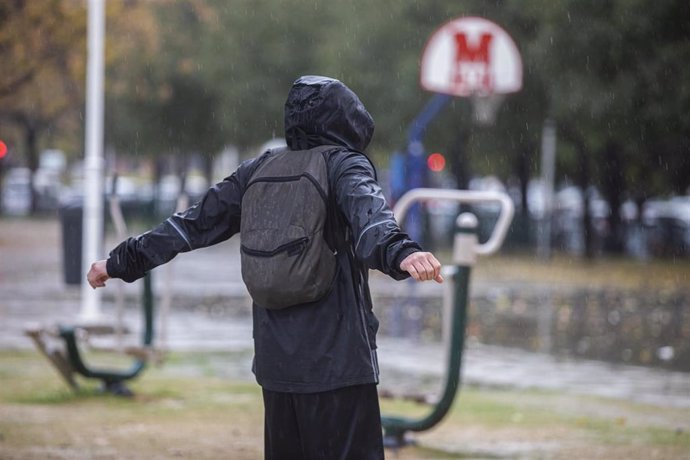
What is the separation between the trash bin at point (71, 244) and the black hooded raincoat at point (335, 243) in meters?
9.04

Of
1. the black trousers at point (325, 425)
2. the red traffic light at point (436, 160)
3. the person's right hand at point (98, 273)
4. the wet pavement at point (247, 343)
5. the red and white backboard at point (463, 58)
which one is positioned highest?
the red and white backboard at point (463, 58)

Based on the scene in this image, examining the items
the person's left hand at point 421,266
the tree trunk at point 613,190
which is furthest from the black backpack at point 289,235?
the tree trunk at point 613,190

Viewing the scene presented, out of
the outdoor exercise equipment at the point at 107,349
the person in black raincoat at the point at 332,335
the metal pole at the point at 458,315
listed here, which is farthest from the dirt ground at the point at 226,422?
the person in black raincoat at the point at 332,335

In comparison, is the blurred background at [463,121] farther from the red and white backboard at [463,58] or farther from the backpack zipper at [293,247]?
the backpack zipper at [293,247]

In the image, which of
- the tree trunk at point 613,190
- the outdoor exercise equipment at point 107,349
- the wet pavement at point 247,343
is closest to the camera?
the outdoor exercise equipment at point 107,349

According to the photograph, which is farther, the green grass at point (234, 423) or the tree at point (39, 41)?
the tree at point (39, 41)

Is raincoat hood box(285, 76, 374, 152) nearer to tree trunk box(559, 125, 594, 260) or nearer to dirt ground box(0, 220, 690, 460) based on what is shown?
dirt ground box(0, 220, 690, 460)

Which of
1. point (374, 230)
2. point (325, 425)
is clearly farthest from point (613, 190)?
point (374, 230)

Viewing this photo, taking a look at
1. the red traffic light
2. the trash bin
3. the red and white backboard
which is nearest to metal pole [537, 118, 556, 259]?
the red traffic light

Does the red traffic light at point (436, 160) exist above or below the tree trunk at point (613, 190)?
above

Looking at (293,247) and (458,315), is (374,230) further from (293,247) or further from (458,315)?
(458,315)

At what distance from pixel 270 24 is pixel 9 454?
39.8 m

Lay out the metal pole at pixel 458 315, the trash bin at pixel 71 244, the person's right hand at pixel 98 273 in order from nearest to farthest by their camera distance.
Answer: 1. the person's right hand at pixel 98 273
2. the metal pole at pixel 458 315
3. the trash bin at pixel 71 244

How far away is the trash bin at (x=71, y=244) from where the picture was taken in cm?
1394
